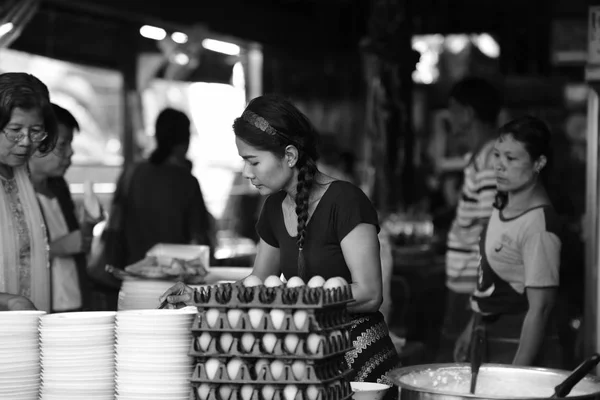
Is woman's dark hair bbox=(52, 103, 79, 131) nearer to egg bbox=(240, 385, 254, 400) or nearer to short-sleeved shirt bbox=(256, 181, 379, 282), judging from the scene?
short-sleeved shirt bbox=(256, 181, 379, 282)

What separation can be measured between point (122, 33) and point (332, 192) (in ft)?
18.8

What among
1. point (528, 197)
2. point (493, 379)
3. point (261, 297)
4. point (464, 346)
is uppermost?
point (528, 197)

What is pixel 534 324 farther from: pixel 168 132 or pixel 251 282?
pixel 168 132

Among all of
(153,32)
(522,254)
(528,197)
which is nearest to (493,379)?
(522,254)

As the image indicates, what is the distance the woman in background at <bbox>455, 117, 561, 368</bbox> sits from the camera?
2.92 m

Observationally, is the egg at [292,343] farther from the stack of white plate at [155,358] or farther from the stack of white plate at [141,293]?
the stack of white plate at [141,293]

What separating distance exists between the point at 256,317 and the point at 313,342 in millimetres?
134

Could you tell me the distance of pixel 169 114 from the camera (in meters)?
4.97

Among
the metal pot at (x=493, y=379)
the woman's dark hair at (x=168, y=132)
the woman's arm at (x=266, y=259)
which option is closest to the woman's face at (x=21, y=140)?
the woman's arm at (x=266, y=259)

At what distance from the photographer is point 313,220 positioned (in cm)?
266

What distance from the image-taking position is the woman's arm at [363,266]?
2531 millimetres

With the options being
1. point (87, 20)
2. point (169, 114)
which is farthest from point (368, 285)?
point (87, 20)

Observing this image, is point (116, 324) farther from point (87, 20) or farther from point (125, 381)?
point (87, 20)

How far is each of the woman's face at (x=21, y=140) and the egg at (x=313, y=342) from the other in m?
1.25
